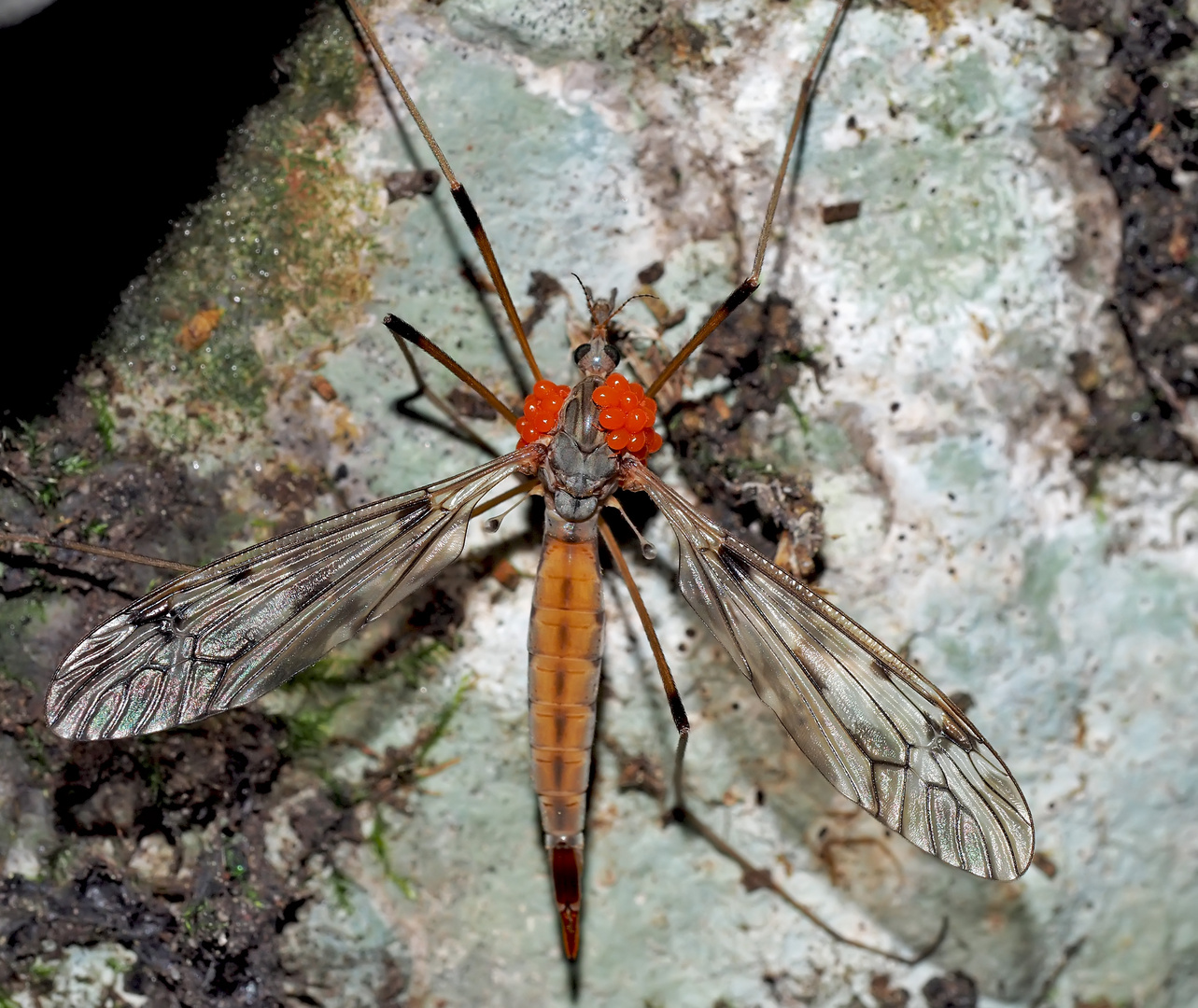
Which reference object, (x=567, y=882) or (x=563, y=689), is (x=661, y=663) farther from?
(x=567, y=882)

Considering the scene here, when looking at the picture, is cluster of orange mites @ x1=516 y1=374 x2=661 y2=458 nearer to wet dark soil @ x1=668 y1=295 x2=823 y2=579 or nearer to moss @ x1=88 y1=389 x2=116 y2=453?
wet dark soil @ x1=668 y1=295 x2=823 y2=579

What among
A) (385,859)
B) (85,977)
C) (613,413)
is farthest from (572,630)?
(85,977)

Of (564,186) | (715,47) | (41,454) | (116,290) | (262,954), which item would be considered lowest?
(262,954)

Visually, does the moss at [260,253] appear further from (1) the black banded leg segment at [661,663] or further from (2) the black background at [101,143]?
(1) the black banded leg segment at [661,663]

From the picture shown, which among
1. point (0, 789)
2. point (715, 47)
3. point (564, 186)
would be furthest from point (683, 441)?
point (0, 789)

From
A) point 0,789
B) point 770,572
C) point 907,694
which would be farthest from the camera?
point 0,789

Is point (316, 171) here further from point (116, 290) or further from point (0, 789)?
point (0, 789)
